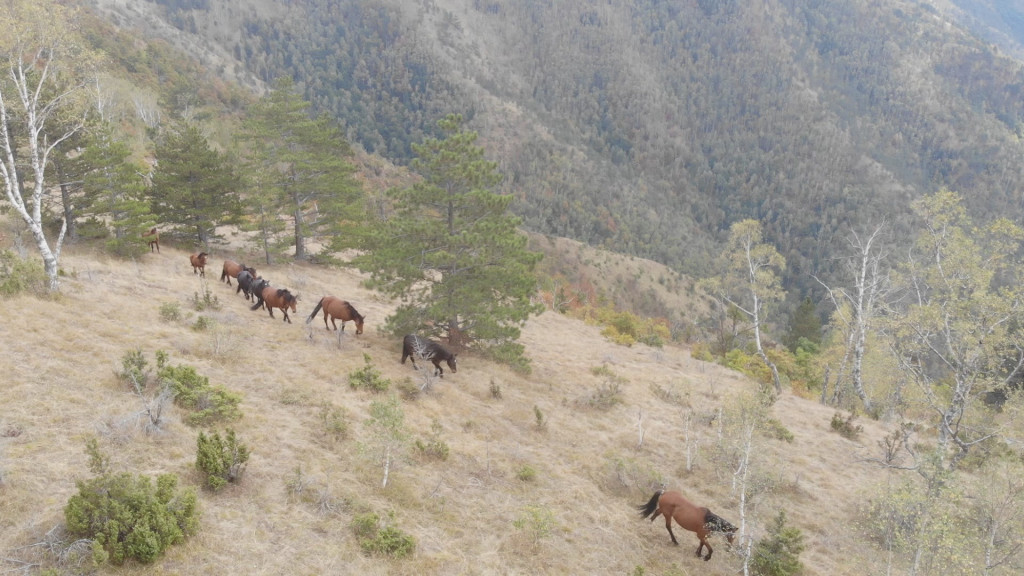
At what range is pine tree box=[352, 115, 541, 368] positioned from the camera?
16.4 meters

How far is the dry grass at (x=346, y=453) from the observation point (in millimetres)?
7535

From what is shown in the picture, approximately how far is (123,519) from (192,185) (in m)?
24.5

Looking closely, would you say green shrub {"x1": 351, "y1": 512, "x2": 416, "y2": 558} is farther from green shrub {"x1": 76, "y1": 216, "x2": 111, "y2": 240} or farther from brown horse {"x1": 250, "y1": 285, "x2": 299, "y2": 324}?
green shrub {"x1": 76, "y1": 216, "x2": 111, "y2": 240}

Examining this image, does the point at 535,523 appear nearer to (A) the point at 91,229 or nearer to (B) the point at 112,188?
(B) the point at 112,188

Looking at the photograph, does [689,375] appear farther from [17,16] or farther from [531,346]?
[17,16]

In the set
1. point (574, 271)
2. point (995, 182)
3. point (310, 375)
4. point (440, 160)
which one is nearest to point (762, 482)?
point (310, 375)

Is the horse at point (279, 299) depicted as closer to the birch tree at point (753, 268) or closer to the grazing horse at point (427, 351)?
the grazing horse at point (427, 351)

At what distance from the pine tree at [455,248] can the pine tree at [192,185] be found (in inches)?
595

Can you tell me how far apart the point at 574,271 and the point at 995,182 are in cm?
16799


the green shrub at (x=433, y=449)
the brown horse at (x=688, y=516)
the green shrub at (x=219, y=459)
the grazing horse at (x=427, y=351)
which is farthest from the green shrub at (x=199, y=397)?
the brown horse at (x=688, y=516)

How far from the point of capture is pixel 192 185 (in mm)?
25875

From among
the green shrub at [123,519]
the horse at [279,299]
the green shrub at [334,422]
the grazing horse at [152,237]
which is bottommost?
the grazing horse at [152,237]

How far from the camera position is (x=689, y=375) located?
24875 millimetres

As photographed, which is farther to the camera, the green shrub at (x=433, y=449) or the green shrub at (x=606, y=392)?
the green shrub at (x=606, y=392)
